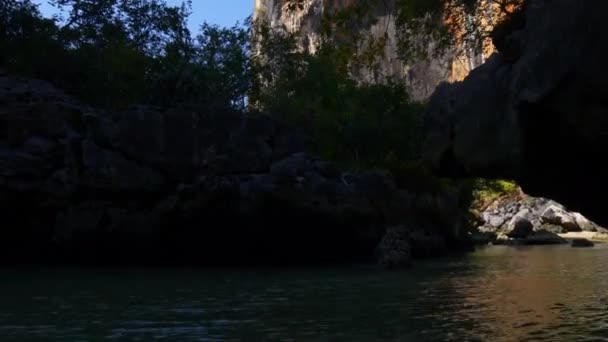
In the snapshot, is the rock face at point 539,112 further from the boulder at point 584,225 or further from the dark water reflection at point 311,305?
the boulder at point 584,225

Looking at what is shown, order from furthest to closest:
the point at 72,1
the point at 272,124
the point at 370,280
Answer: the point at 72,1 < the point at 272,124 < the point at 370,280

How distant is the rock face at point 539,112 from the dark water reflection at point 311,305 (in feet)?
6.96

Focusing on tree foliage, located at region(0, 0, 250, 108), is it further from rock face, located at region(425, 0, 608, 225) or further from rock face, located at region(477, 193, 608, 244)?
rock face, located at region(425, 0, 608, 225)

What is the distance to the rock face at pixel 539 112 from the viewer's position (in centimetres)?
859

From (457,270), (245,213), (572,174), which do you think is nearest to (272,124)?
(245,213)

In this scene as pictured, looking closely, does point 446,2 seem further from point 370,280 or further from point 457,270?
point 457,270

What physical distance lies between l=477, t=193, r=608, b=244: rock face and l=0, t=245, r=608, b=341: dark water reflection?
2206 cm

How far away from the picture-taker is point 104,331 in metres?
11.7

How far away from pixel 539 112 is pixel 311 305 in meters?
6.85

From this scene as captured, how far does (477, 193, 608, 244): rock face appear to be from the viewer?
46.0 m

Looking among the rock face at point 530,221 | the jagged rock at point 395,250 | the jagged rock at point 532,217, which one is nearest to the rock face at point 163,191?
the jagged rock at point 395,250

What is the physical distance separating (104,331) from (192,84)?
30041 millimetres

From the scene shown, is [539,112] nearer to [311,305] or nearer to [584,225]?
[311,305]

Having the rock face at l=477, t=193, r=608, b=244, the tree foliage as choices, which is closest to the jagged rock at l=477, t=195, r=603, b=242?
the rock face at l=477, t=193, r=608, b=244
